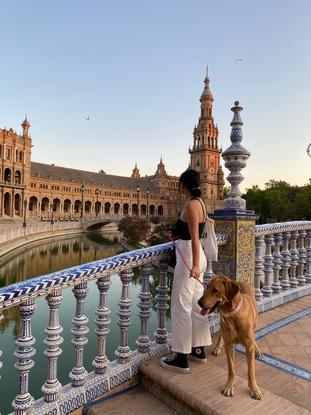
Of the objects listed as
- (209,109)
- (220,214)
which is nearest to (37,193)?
(209,109)

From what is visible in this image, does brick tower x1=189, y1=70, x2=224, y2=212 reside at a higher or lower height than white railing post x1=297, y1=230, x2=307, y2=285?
higher

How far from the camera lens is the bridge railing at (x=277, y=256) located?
15.5ft

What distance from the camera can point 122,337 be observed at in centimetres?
309

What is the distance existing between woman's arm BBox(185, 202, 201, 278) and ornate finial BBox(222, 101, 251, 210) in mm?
1632

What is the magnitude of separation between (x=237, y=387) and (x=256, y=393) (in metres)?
0.19

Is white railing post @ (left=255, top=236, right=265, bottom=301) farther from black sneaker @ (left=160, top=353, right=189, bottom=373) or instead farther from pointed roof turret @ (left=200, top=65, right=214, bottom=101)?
pointed roof turret @ (left=200, top=65, right=214, bottom=101)

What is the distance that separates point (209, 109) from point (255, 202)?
38.0 metres

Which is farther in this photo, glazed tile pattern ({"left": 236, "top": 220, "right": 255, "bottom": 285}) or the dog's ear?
glazed tile pattern ({"left": 236, "top": 220, "right": 255, "bottom": 285})

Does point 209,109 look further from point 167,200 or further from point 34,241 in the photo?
point 34,241

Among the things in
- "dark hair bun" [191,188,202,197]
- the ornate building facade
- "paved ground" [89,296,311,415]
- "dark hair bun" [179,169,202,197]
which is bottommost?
"paved ground" [89,296,311,415]

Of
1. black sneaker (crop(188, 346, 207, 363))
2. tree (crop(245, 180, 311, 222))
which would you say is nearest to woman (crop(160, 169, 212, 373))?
black sneaker (crop(188, 346, 207, 363))

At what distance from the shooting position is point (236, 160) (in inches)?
177

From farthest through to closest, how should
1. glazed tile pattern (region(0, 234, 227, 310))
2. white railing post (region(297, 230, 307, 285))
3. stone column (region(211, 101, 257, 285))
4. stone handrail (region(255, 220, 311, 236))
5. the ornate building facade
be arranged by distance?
the ornate building facade < white railing post (region(297, 230, 307, 285)) < stone handrail (region(255, 220, 311, 236)) < stone column (region(211, 101, 257, 285)) < glazed tile pattern (region(0, 234, 227, 310))

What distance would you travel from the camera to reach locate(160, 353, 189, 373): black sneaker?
2994 mm
